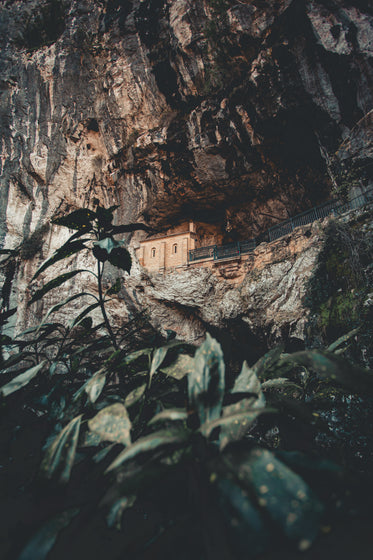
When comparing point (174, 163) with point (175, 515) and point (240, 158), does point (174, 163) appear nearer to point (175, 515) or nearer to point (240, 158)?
point (240, 158)

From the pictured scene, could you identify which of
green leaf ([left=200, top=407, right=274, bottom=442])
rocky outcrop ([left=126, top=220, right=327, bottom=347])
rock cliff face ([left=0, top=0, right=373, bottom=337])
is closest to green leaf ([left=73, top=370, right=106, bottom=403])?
green leaf ([left=200, top=407, right=274, bottom=442])

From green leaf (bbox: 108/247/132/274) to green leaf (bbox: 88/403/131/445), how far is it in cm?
50

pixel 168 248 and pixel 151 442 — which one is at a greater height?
pixel 168 248

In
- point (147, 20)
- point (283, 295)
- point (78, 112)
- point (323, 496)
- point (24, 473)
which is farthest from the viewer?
point (78, 112)

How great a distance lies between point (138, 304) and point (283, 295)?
464 centimetres

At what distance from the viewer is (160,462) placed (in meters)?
0.46

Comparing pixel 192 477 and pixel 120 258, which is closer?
pixel 192 477

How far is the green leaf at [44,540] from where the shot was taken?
384 mm

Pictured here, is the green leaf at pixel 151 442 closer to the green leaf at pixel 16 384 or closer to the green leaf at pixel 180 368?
the green leaf at pixel 180 368

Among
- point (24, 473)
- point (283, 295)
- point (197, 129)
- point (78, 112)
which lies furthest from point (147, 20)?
point (24, 473)

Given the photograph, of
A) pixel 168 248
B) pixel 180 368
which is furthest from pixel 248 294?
pixel 168 248

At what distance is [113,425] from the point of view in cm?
53

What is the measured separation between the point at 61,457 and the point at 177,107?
42.4 ft

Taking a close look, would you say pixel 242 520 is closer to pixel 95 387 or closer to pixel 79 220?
pixel 95 387
